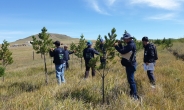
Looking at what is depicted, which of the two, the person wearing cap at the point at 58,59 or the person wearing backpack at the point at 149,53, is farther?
the person wearing cap at the point at 58,59

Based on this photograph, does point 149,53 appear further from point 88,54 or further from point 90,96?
point 88,54

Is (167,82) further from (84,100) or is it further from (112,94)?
(84,100)

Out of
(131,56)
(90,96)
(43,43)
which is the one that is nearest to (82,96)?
(90,96)

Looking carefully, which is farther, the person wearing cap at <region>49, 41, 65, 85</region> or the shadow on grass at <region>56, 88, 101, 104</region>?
the person wearing cap at <region>49, 41, 65, 85</region>

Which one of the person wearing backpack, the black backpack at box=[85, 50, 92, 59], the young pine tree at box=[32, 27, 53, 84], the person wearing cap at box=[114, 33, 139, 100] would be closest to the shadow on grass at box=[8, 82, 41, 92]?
the young pine tree at box=[32, 27, 53, 84]

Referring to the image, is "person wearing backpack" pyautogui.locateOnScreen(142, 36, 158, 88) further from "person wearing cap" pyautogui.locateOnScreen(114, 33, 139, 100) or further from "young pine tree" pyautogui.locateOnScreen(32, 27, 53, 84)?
"young pine tree" pyautogui.locateOnScreen(32, 27, 53, 84)

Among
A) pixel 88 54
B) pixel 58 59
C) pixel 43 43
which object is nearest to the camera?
pixel 58 59

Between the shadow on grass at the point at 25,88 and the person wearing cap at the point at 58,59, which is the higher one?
the person wearing cap at the point at 58,59

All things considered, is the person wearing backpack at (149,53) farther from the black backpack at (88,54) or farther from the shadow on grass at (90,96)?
the black backpack at (88,54)

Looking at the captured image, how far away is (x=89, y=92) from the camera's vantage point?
6137 mm

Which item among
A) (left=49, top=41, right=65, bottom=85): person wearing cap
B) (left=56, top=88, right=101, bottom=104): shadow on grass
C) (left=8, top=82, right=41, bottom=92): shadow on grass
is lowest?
(left=8, top=82, right=41, bottom=92): shadow on grass

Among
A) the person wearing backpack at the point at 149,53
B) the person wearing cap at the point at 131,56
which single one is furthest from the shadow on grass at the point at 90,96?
the person wearing backpack at the point at 149,53

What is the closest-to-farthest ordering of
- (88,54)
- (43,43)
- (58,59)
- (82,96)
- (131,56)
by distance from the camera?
(131,56) → (82,96) → (58,59) → (88,54) → (43,43)

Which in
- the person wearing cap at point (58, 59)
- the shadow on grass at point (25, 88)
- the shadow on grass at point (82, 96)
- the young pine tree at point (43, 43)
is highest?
the young pine tree at point (43, 43)
